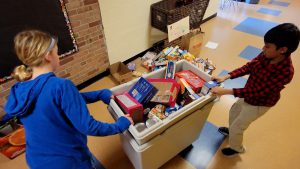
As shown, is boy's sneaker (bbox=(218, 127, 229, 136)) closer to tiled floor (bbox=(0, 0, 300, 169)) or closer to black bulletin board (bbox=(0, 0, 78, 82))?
tiled floor (bbox=(0, 0, 300, 169))

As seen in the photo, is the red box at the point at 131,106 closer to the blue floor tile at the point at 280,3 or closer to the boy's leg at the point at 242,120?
the boy's leg at the point at 242,120

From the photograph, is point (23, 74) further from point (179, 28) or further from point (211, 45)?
point (211, 45)

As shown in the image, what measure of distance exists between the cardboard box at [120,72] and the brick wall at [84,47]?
0.12 m

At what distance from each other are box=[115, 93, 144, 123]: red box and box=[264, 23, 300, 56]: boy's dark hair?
82 cm

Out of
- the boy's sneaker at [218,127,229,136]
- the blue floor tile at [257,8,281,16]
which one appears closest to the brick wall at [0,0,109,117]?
the boy's sneaker at [218,127,229,136]

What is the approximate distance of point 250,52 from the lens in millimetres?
2885

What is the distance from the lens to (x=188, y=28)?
2.70 metres

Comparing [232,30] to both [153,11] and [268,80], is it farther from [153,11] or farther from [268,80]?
[268,80]

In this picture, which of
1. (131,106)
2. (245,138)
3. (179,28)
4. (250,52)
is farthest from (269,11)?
(131,106)

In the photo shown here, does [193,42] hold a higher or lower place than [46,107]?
lower

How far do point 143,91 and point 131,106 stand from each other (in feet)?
0.46

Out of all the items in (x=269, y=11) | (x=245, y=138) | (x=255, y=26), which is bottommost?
(x=245, y=138)

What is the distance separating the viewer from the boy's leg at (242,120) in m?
1.26

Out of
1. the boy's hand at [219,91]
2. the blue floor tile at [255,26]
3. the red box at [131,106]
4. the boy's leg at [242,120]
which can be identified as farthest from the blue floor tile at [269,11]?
the red box at [131,106]
